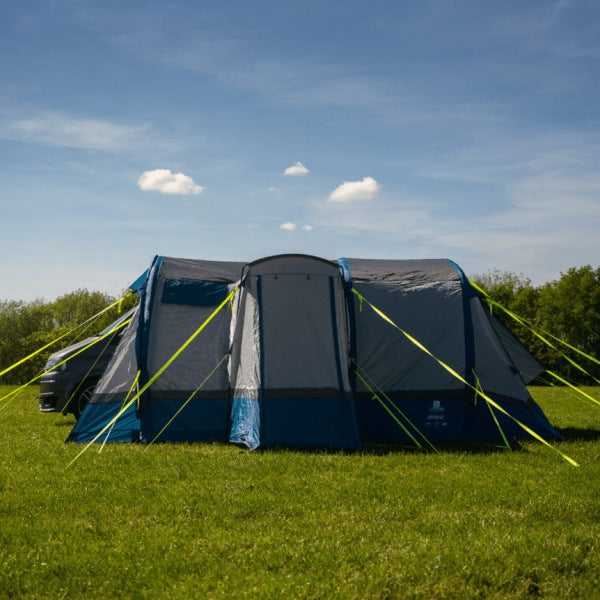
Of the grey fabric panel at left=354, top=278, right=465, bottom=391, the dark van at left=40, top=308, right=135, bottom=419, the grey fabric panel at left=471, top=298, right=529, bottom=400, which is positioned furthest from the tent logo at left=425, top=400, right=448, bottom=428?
the dark van at left=40, top=308, right=135, bottom=419

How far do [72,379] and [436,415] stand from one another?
19.1 feet

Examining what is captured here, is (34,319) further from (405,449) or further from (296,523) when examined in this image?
(296,523)

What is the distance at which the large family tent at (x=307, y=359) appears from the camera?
30.1 ft

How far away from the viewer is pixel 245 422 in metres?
9.10

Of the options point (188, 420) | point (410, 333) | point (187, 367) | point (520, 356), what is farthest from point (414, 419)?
point (187, 367)

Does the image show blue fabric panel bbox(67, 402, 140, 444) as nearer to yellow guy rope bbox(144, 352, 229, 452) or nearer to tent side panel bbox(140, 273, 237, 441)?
tent side panel bbox(140, 273, 237, 441)

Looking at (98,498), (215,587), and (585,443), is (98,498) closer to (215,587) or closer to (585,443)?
(215,587)

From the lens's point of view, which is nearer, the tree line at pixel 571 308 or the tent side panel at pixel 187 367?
the tent side panel at pixel 187 367

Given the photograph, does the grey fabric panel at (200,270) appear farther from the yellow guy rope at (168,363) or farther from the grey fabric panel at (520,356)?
the grey fabric panel at (520,356)

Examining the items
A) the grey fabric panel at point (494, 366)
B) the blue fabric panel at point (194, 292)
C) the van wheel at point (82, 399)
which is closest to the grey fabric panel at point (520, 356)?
the grey fabric panel at point (494, 366)

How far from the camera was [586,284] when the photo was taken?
26984 mm

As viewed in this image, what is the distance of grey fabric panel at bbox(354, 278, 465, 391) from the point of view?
968 cm

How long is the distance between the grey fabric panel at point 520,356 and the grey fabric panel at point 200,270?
3850 mm

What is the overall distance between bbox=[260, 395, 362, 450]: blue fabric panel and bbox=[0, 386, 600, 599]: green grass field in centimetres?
33
